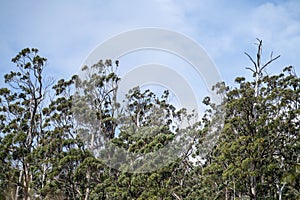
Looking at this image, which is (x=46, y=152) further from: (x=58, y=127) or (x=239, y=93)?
(x=239, y=93)

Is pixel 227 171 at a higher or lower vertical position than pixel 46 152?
lower

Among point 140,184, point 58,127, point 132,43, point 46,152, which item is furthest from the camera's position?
point 58,127

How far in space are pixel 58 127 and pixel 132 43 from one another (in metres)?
5.49

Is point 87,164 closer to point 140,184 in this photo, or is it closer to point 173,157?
point 140,184

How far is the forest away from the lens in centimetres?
1055

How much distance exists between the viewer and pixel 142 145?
11.4 meters

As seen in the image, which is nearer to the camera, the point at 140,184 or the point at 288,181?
the point at 288,181

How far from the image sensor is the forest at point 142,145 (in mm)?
10555

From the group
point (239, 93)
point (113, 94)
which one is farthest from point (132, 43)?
point (113, 94)

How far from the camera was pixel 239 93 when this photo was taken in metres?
11.2

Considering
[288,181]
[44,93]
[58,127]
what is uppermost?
[44,93]

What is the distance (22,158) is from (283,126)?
7.94 m

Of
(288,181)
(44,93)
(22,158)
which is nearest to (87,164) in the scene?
(22,158)

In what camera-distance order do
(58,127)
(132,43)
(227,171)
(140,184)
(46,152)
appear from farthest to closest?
(58,127)
(46,152)
(140,184)
(227,171)
(132,43)
